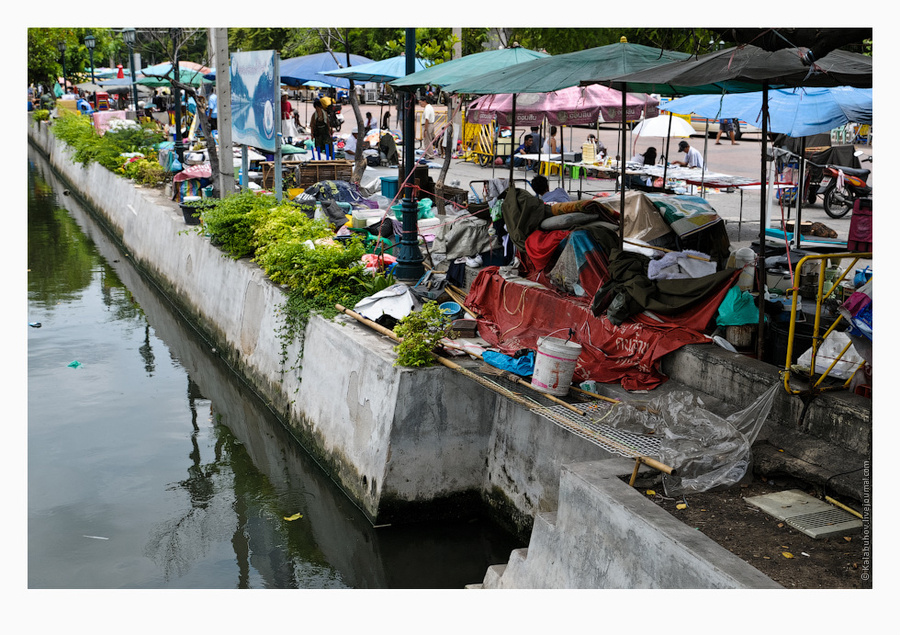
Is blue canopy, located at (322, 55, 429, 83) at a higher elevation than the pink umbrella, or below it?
higher

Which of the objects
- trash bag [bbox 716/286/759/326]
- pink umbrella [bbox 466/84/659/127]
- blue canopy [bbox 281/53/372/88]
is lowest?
trash bag [bbox 716/286/759/326]

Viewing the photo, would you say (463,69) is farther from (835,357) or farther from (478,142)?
(478,142)

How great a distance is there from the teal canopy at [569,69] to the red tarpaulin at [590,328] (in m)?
2.10

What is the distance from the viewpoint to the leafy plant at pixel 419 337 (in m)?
7.65

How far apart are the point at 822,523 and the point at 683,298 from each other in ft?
9.89

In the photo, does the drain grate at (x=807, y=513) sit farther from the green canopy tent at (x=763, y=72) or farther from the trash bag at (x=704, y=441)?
the green canopy tent at (x=763, y=72)

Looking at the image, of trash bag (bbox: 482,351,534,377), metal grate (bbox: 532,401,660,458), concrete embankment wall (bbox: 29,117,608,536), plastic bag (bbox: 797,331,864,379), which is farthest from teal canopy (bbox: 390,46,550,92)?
plastic bag (bbox: 797,331,864,379)

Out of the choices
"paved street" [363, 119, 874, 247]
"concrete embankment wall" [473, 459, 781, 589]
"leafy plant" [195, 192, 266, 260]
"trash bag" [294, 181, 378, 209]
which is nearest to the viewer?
"concrete embankment wall" [473, 459, 781, 589]

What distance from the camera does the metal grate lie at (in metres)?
5.80

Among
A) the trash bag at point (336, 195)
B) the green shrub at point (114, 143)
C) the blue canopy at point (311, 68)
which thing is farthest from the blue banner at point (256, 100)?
the green shrub at point (114, 143)

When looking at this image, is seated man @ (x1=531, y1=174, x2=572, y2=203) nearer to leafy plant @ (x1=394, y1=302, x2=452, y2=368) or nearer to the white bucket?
leafy plant @ (x1=394, y1=302, x2=452, y2=368)

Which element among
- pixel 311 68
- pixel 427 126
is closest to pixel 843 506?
pixel 311 68

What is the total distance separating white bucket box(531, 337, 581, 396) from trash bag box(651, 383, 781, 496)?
0.81 meters

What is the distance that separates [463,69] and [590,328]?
5202mm
